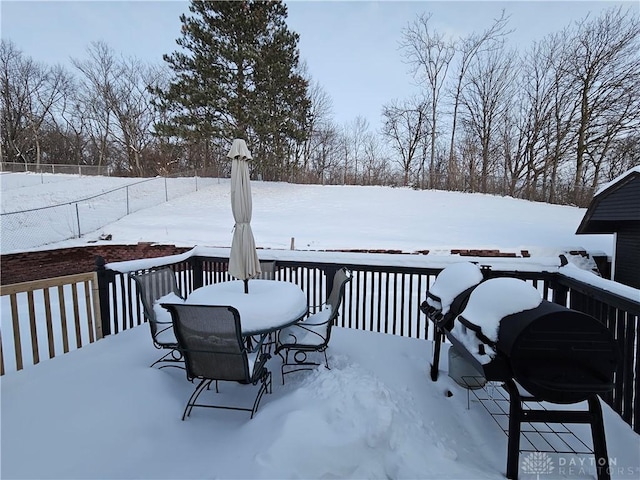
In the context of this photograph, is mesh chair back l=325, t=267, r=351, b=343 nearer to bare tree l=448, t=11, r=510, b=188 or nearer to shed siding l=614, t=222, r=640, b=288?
shed siding l=614, t=222, r=640, b=288

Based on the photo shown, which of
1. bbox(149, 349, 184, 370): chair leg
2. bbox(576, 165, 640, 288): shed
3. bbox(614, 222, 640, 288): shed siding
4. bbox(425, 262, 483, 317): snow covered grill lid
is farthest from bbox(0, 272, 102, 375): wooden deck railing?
bbox(614, 222, 640, 288): shed siding

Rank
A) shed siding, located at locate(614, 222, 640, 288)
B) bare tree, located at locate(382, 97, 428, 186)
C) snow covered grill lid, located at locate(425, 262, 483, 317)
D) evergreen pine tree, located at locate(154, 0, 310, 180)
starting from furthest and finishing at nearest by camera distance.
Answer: bare tree, located at locate(382, 97, 428, 186) → evergreen pine tree, located at locate(154, 0, 310, 180) → shed siding, located at locate(614, 222, 640, 288) → snow covered grill lid, located at locate(425, 262, 483, 317)

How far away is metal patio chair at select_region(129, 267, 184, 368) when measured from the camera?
9.67 ft

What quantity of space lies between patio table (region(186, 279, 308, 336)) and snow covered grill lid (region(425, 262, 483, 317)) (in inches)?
48.7

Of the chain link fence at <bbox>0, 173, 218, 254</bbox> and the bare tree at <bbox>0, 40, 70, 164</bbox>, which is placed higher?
the bare tree at <bbox>0, 40, 70, 164</bbox>

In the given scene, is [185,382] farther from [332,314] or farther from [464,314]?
[464,314]

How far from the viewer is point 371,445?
191cm

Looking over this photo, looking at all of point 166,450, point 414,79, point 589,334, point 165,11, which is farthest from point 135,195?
point 414,79

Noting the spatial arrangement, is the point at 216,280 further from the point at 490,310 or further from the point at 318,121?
the point at 318,121

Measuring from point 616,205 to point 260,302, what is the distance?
9473 mm

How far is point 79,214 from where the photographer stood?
1191 cm

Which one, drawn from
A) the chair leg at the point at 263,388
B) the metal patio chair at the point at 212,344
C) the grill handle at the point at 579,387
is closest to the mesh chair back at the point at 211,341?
the metal patio chair at the point at 212,344

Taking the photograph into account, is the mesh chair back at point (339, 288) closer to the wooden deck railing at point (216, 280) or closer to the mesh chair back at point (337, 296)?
the mesh chair back at point (337, 296)

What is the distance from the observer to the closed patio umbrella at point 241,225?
312 cm
